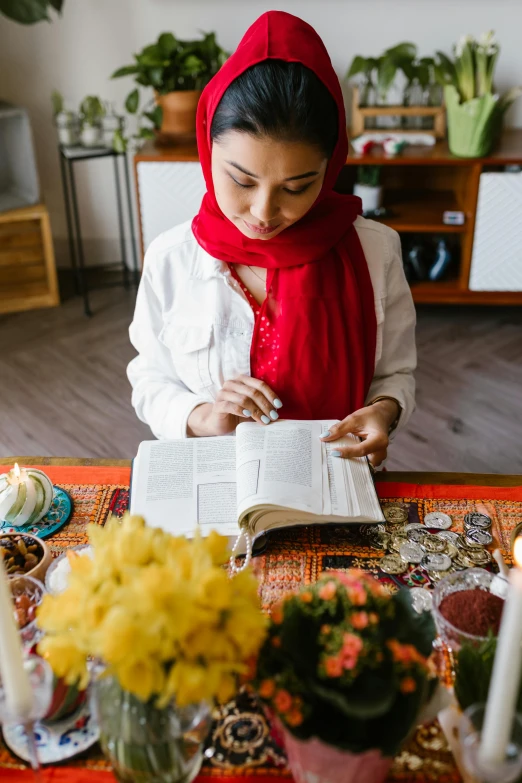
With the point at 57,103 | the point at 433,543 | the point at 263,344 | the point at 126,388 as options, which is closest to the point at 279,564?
the point at 433,543

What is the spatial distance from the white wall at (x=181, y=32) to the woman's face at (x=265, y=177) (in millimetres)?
2331

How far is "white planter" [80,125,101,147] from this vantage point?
3148 millimetres

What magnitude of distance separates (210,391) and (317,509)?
1.41ft

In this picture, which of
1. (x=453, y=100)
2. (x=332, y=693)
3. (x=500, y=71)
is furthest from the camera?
(x=500, y=71)

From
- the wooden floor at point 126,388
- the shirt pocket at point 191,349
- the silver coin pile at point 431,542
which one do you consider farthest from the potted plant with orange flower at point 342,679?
the wooden floor at point 126,388

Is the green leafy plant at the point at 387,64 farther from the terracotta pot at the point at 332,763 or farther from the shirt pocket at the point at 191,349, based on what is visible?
the terracotta pot at the point at 332,763

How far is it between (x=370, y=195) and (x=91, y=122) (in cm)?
119

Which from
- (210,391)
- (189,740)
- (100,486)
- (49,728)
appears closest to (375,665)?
(189,740)

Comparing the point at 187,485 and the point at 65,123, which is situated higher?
the point at 65,123

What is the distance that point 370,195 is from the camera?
3.17 meters

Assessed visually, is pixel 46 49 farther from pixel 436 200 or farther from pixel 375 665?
pixel 375 665

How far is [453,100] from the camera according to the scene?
2951 millimetres

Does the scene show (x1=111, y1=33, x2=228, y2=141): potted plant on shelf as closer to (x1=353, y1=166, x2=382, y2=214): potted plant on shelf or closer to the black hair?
(x1=353, y1=166, x2=382, y2=214): potted plant on shelf

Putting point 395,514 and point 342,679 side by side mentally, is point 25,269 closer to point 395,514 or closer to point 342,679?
point 395,514
